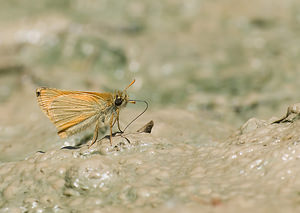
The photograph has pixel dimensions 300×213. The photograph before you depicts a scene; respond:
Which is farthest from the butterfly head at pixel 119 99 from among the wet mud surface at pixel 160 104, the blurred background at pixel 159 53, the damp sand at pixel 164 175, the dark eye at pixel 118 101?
the blurred background at pixel 159 53

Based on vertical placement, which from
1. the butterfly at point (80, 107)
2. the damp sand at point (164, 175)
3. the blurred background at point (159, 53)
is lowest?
the damp sand at point (164, 175)

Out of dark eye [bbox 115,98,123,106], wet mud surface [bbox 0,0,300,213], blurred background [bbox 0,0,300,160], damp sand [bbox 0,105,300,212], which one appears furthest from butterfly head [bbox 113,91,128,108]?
blurred background [bbox 0,0,300,160]

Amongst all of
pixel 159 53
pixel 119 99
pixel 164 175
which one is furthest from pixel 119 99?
pixel 159 53

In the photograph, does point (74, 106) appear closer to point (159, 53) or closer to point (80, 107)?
point (80, 107)

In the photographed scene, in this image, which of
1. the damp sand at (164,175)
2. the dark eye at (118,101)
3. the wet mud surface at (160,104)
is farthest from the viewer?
the dark eye at (118,101)

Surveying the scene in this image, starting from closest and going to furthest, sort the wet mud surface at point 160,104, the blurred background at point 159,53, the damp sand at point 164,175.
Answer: the damp sand at point 164,175, the wet mud surface at point 160,104, the blurred background at point 159,53

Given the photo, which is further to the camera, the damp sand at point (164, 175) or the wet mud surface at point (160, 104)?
the wet mud surface at point (160, 104)

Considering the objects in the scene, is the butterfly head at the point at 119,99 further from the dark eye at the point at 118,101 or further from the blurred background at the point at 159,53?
the blurred background at the point at 159,53

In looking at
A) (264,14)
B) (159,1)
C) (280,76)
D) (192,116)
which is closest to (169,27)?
(159,1)
